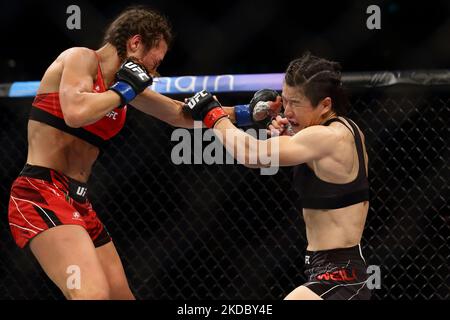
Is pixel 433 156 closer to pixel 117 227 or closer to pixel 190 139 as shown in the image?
pixel 190 139

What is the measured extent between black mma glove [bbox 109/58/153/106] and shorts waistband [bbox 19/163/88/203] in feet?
1.12

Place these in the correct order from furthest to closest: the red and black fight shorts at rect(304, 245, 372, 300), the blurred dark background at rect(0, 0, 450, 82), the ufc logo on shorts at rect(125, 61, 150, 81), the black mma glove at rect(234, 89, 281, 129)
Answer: the blurred dark background at rect(0, 0, 450, 82) < the black mma glove at rect(234, 89, 281, 129) < the ufc logo on shorts at rect(125, 61, 150, 81) < the red and black fight shorts at rect(304, 245, 372, 300)

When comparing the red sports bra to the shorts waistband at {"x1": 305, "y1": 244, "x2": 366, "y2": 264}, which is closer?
the shorts waistband at {"x1": 305, "y1": 244, "x2": 366, "y2": 264}

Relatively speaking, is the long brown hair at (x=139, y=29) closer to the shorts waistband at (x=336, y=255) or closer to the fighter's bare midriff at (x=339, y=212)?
the fighter's bare midriff at (x=339, y=212)

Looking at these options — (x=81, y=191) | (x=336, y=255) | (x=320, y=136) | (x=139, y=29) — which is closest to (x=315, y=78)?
(x=320, y=136)

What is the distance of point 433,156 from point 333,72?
1.19m

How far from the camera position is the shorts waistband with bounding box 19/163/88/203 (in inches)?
91.7

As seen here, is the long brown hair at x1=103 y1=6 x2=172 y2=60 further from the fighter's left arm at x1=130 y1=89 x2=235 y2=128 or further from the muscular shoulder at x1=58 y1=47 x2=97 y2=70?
the fighter's left arm at x1=130 y1=89 x2=235 y2=128

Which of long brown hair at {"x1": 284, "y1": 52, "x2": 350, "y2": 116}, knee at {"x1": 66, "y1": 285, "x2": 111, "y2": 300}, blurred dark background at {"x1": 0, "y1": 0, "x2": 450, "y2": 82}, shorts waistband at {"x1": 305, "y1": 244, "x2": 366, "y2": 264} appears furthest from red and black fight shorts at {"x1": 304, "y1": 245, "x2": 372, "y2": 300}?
blurred dark background at {"x1": 0, "y1": 0, "x2": 450, "y2": 82}

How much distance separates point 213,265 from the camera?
335 cm

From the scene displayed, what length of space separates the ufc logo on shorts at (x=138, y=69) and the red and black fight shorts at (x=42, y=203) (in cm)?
44

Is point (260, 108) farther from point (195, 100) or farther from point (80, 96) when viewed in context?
point (80, 96)

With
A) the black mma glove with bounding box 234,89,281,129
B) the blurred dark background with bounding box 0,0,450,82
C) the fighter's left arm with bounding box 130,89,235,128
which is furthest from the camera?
the blurred dark background with bounding box 0,0,450,82

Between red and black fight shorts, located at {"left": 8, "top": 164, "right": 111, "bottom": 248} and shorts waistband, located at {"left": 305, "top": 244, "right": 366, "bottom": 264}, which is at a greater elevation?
red and black fight shorts, located at {"left": 8, "top": 164, "right": 111, "bottom": 248}
